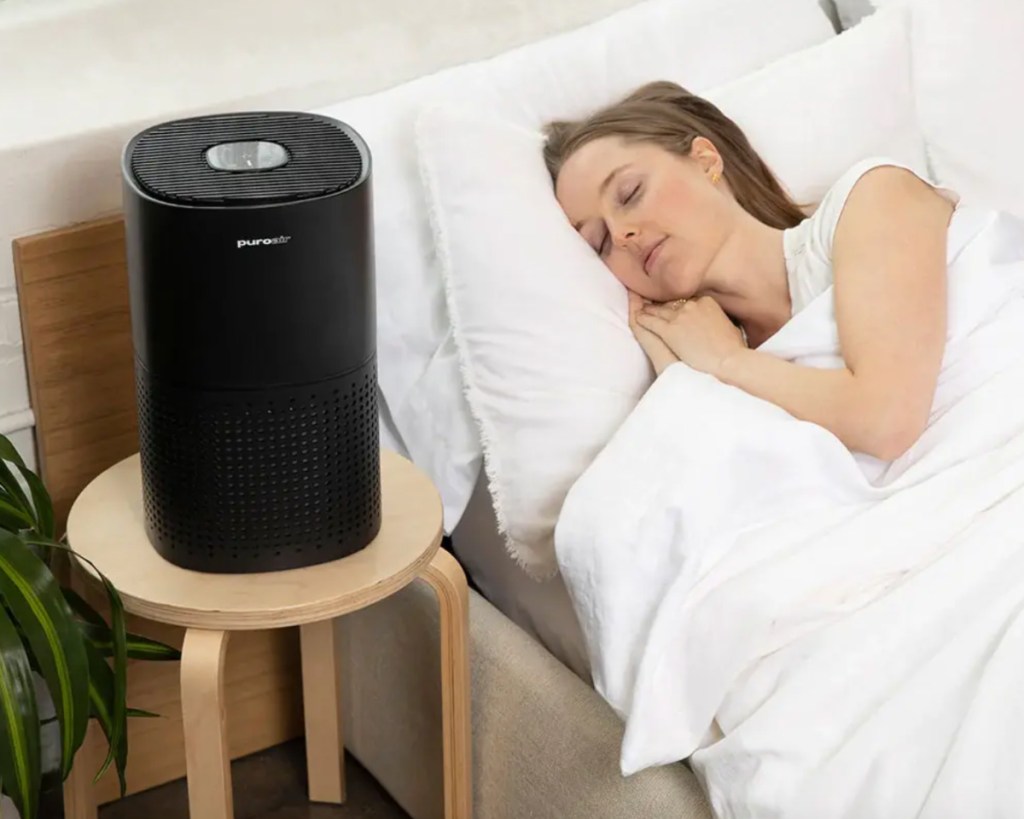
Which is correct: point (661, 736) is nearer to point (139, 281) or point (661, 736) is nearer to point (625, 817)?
point (625, 817)

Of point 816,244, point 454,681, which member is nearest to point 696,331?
point 816,244

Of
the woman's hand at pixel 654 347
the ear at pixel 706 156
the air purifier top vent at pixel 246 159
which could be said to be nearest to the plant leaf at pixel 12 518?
the air purifier top vent at pixel 246 159

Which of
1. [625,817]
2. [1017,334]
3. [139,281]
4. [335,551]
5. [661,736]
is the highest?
[139,281]

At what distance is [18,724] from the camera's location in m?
1.34

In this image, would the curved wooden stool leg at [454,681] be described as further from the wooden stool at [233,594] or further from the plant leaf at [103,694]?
the plant leaf at [103,694]

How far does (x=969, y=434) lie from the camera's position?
5.23ft

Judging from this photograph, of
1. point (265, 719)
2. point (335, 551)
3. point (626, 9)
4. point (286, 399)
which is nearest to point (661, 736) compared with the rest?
point (335, 551)

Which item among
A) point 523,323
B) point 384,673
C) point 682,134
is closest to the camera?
point 523,323

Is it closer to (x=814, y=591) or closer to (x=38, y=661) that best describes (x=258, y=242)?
(x=38, y=661)

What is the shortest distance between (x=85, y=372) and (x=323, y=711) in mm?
514

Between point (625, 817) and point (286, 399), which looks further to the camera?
point (625, 817)

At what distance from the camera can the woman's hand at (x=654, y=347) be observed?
1709mm

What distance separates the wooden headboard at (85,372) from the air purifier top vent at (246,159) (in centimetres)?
24

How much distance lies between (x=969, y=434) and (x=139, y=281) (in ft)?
2.67
